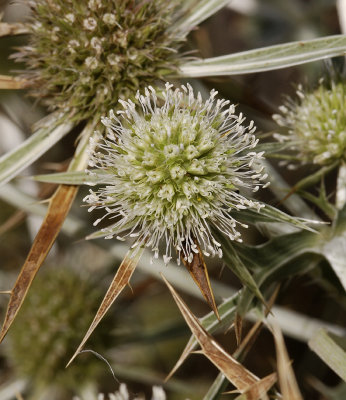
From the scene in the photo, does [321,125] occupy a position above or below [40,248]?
above

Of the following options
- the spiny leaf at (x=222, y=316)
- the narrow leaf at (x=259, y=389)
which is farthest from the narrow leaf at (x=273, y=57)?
the narrow leaf at (x=259, y=389)

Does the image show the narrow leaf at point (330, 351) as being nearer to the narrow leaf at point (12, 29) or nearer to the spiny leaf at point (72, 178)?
the spiny leaf at point (72, 178)

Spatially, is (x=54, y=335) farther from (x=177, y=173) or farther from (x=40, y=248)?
(x=177, y=173)

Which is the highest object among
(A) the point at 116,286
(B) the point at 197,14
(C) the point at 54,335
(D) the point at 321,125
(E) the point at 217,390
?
(B) the point at 197,14

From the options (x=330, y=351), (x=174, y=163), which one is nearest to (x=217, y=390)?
(x=330, y=351)

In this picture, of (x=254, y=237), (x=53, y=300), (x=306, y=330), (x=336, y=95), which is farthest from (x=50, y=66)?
(x=254, y=237)

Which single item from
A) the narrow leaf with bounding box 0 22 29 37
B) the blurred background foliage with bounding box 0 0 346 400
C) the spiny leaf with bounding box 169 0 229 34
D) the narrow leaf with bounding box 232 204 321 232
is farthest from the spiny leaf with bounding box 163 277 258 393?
the narrow leaf with bounding box 0 22 29 37
